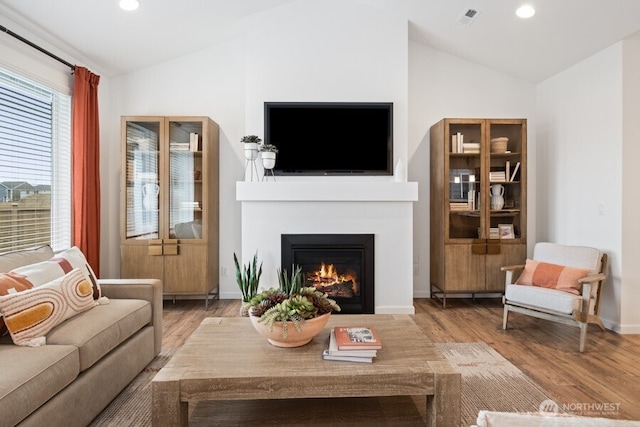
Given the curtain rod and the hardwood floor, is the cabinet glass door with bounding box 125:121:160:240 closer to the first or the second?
the curtain rod

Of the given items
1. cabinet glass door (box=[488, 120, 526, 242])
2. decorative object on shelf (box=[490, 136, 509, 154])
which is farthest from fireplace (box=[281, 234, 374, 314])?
decorative object on shelf (box=[490, 136, 509, 154])

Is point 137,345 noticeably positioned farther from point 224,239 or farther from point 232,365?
point 224,239

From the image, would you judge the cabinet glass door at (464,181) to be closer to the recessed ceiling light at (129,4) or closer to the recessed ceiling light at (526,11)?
the recessed ceiling light at (526,11)

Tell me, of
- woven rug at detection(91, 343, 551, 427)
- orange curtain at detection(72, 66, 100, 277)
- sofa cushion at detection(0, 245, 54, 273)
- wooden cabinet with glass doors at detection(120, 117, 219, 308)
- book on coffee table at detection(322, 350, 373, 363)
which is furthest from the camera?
wooden cabinet with glass doors at detection(120, 117, 219, 308)

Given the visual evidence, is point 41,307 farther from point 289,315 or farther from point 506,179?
point 506,179

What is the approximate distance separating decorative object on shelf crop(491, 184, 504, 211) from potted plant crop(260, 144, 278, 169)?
7.90 feet

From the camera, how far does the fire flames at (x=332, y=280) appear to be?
3.87m

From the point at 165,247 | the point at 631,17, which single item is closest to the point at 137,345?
the point at 165,247

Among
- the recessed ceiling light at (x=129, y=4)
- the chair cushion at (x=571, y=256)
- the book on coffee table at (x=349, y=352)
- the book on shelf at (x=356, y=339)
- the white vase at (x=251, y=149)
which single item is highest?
the recessed ceiling light at (x=129, y=4)

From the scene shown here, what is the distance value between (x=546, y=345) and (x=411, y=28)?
3.27m

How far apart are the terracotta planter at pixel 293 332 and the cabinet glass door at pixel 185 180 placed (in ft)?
8.21

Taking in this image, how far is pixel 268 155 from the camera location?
368 centimetres

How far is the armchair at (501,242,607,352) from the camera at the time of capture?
3.00m

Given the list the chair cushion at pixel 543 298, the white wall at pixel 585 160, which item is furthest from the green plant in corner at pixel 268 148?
the white wall at pixel 585 160
